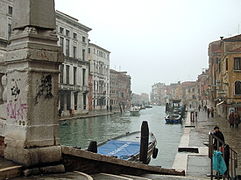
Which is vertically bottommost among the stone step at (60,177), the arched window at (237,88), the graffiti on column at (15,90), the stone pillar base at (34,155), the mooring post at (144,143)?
the mooring post at (144,143)

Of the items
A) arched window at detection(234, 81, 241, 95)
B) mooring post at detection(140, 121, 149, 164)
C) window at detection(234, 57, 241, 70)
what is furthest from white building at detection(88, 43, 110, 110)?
mooring post at detection(140, 121, 149, 164)

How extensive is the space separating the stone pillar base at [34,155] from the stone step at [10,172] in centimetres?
12

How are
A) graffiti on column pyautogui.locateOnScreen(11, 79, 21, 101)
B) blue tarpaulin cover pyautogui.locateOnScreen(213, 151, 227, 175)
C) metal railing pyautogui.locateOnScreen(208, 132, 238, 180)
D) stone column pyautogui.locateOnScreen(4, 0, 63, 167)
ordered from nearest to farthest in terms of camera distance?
1. stone column pyautogui.locateOnScreen(4, 0, 63, 167)
2. graffiti on column pyautogui.locateOnScreen(11, 79, 21, 101)
3. blue tarpaulin cover pyautogui.locateOnScreen(213, 151, 227, 175)
4. metal railing pyautogui.locateOnScreen(208, 132, 238, 180)

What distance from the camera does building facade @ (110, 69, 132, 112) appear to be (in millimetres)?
90812

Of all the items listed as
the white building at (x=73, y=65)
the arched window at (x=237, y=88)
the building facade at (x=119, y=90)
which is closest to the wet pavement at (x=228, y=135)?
the arched window at (x=237, y=88)

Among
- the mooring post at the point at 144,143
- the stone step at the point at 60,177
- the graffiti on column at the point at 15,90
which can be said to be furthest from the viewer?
the mooring post at the point at 144,143

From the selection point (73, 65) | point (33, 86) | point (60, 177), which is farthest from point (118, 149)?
point (73, 65)

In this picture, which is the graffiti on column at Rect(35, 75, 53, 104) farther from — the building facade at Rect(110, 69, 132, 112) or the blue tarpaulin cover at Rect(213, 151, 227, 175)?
the building facade at Rect(110, 69, 132, 112)

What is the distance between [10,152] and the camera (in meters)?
4.27

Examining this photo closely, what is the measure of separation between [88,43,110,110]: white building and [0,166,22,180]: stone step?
62.1 meters

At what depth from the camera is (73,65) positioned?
48031 millimetres

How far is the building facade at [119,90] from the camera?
90.8m

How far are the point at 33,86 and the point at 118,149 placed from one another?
10444 mm

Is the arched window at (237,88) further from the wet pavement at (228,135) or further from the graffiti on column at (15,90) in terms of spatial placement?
the graffiti on column at (15,90)
